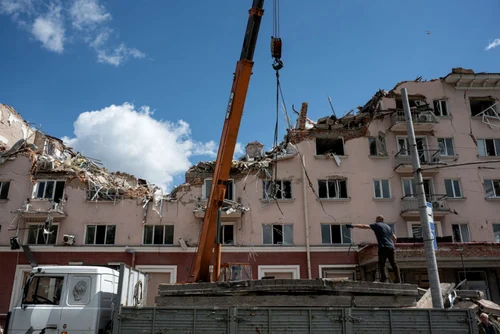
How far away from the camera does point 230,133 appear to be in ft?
44.7

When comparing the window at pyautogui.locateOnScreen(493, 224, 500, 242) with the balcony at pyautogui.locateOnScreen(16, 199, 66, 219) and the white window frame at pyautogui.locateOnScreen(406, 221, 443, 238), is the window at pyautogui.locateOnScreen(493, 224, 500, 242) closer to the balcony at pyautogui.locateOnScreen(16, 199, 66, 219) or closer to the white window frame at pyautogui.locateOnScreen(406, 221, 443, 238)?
the white window frame at pyautogui.locateOnScreen(406, 221, 443, 238)

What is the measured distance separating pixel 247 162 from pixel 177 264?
8.49 m

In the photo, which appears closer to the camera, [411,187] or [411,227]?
[411,227]

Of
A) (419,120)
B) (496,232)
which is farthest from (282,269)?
(496,232)

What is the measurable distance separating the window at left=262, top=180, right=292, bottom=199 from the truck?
19581 mm

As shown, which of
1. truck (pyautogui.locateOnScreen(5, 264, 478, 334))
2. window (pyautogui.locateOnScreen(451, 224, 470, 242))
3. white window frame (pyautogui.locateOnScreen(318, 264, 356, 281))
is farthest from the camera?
window (pyautogui.locateOnScreen(451, 224, 470, 242))

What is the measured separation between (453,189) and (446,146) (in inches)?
131

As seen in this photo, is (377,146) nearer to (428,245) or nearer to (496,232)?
(496,232)

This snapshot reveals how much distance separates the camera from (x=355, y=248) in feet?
92.0

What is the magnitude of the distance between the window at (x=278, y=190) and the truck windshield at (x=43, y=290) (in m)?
19.7

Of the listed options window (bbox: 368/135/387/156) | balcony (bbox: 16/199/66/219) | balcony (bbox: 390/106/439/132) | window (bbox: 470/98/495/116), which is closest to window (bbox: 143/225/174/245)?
balcony (bbox: 16/199/66/219)

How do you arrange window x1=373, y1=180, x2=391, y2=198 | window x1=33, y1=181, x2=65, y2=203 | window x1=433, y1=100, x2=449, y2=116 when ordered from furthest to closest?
window x1=433, y1=100, x2=449, y2=116
window x1=373, y1=180, x2=391, y2=198
window x1=33, y1=181, x2=65, y2=203

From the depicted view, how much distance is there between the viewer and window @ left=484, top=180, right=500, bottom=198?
3020 cm

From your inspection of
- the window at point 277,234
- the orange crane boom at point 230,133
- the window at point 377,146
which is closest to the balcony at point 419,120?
the window at point 377,146
